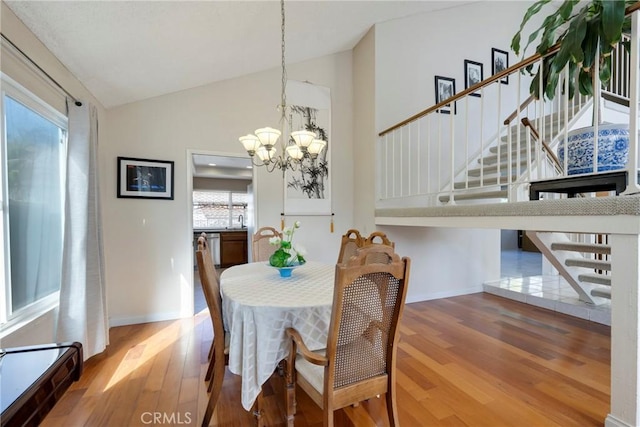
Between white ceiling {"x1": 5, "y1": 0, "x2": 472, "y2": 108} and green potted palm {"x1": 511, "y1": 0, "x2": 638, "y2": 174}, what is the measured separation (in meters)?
1.94

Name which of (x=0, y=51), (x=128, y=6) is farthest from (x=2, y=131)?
(x=128, y=6)

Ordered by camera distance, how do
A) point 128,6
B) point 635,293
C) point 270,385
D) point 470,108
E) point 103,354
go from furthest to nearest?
1. point 470,108
2. point 103,354
3. point 270,385
4. point 128,6
5. point 635,293

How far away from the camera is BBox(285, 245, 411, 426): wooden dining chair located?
1170mm

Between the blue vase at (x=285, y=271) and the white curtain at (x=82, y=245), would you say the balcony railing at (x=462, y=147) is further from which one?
the white curtain at (x=82, y=245)

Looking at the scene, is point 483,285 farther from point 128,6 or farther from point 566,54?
point 128,6

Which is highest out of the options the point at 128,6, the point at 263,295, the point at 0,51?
the point at 128,6

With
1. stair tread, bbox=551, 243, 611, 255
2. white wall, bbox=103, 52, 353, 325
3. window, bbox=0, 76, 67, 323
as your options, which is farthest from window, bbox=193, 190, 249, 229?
stair tread, bbox=551, 243, 611, 255

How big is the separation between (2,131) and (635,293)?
3.54 m

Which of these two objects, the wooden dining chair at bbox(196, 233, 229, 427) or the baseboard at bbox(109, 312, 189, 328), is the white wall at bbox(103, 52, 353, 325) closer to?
the baseboard at bbox(109, 312, 189, 328)

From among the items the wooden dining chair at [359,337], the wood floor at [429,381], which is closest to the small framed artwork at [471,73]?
the wood floor at [429,381]

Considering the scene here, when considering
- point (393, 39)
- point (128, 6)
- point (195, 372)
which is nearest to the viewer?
point (128, 6)

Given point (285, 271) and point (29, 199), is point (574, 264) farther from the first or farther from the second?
point (29, 199)

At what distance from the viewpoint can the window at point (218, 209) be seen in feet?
23.1

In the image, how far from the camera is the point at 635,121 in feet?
4.92
